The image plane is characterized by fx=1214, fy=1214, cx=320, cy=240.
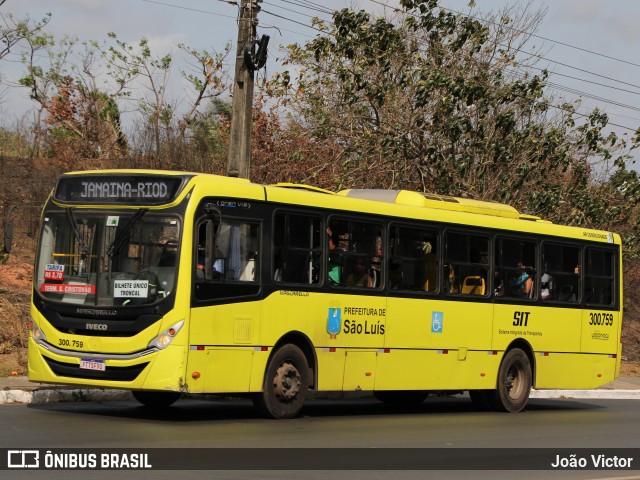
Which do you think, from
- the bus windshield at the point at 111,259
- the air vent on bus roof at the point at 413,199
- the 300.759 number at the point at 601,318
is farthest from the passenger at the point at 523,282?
the bus windshield at the point at 111,259

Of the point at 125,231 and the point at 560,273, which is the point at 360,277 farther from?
the point at 560,273

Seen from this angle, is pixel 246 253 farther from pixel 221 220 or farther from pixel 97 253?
pixel 97 253

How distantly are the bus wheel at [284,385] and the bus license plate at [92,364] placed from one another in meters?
2.16

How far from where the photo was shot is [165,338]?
14195mm

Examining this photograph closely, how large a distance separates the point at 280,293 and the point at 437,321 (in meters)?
3.54

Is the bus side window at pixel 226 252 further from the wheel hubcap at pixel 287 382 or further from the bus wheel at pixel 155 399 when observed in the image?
the bus wheel at pixel 155 399

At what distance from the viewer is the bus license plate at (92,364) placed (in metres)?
14.3

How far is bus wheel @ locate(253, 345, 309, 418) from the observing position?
15.5m

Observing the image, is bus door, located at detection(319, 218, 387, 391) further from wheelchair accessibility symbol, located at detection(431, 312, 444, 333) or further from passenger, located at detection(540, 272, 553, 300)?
passenger, located at detection(540, 272, 553, 300)

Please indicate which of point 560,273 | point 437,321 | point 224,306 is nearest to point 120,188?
point 224,306

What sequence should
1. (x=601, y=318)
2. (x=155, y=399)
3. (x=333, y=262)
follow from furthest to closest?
1. (x=601, y=318)
2. (x=333, y=262)
3. (x=155, y=399)

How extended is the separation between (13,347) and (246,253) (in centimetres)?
717

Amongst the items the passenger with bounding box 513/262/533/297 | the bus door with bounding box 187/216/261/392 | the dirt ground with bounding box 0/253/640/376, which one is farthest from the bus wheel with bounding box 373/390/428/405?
the dirt ground with bounding box 0/253/640/376

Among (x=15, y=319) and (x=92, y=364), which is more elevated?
(x=15, y=319)
